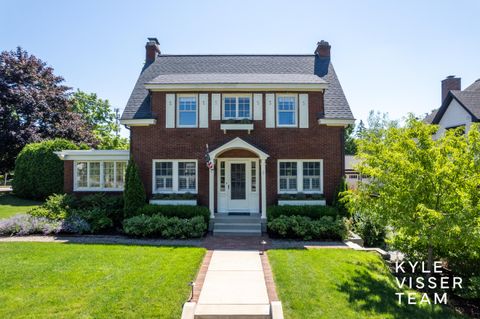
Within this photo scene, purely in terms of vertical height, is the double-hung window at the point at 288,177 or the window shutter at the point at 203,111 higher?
the window shutter at the point at 203,111

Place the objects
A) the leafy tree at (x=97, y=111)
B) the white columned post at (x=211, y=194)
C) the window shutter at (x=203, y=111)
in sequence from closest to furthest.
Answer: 1. the white columned post at (x=211, y=194)
2. the window shutter at (x=203, y=111)
3. the leafy tree at (x=97, y=111)

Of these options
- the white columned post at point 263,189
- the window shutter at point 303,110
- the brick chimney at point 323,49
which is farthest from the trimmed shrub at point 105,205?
the brick chimney at point 323,49

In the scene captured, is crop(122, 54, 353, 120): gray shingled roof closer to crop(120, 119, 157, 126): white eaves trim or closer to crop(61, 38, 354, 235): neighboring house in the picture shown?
crop(120, 119, 157, 126): white eaves trim

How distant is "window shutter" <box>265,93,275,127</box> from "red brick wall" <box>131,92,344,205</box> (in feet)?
0.83

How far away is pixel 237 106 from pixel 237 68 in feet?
12.1

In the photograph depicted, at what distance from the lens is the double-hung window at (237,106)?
13.7 meters

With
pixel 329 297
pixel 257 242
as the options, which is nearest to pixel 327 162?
pixel 257 242

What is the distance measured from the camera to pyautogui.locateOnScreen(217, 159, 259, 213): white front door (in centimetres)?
1352

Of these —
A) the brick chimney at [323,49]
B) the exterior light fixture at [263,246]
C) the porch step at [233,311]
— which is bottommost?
the porch step at [233,311]

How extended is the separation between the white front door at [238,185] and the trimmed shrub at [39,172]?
12439 mm

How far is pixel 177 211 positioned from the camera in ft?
40.2

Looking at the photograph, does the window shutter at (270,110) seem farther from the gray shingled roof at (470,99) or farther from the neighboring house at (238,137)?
the gray shingled roof at (470,99)

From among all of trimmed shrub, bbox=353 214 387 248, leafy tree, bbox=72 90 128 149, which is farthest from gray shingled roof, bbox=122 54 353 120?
leafy tree, bbox=72 90 128 149

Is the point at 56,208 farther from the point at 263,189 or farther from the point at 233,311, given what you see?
the point at 233,311
